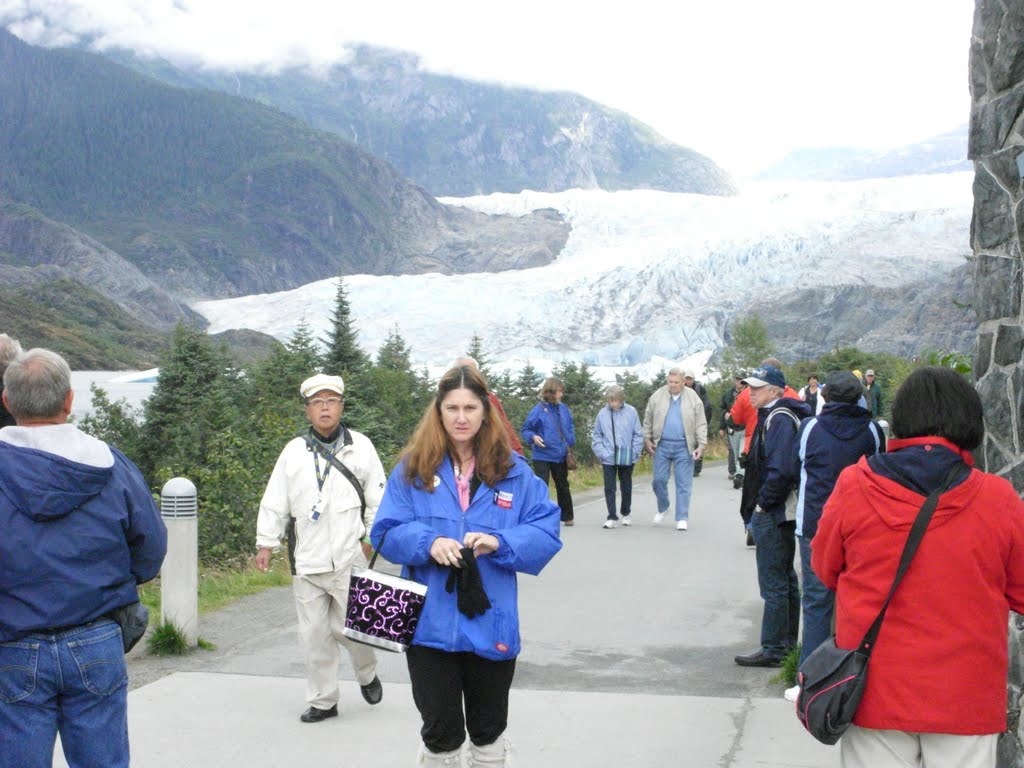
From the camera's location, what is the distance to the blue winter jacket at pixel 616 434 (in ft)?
50.4

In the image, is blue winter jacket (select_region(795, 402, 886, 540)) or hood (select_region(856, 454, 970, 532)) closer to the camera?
hood (select_region(856, 454, 970, 532))

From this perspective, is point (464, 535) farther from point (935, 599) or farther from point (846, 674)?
point (935, 599)

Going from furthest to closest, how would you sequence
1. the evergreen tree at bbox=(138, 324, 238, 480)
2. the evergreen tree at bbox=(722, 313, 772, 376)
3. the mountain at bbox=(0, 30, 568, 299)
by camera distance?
the mountain at bbox=(0, 30, 568, 299) → the evergreen tree at bbox=(722, 313, 772, 376) → the evergreen tree at bbox=(138, 324, 238, 480)

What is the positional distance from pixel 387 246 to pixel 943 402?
126 m

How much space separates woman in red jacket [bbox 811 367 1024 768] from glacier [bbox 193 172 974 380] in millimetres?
57694

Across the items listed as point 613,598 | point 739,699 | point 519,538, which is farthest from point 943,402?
point 613,598

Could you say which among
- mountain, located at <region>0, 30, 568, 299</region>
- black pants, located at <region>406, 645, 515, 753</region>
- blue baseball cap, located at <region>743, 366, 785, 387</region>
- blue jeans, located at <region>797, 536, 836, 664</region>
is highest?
mountain, located at <region>0, 30, 568, 299</region>

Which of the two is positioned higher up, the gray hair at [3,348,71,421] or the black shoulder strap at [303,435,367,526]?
the gray hair at [3,348,71,421]

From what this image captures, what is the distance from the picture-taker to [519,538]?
14.3 ft

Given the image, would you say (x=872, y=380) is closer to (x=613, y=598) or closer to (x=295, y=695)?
(x=613, y=598)

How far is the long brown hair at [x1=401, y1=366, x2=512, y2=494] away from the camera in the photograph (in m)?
4.50

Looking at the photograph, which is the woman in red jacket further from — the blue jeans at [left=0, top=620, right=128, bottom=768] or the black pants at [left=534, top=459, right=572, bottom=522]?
the black pants at [left=534, top=459, right=572, bottom=522]

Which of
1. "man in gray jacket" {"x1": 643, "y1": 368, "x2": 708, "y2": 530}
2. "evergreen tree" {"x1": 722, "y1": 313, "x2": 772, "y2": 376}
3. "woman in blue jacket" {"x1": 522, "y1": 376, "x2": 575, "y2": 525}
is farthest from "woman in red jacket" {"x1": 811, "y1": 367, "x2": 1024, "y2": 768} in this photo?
"evergreen tree" {"x1": 722, "y1": 313, "x2": 772, "y2": 376}

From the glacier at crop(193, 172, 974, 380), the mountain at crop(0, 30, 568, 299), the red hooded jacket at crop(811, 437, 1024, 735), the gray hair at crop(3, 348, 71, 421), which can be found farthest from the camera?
the mountain at crop(0, 30, 568, 299)
